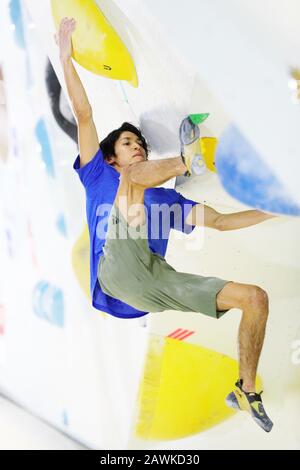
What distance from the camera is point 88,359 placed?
261cm

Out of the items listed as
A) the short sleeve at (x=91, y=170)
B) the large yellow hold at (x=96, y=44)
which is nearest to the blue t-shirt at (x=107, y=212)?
the short sleeve at (x=91, y=170)

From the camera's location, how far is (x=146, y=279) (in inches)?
86.2

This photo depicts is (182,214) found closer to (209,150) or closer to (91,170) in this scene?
(209,150)

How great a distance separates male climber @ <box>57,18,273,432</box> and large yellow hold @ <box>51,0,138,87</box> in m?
0.04

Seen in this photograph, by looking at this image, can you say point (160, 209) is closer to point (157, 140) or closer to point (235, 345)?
point (157, 140)

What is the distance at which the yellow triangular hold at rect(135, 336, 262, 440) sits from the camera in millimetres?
2189

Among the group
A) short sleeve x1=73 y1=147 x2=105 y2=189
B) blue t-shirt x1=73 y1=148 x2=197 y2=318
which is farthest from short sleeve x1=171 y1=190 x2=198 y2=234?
short sleeve x1=73 y1=147 x2=105 y2=189

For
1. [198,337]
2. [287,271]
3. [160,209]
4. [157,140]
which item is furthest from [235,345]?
[157,140]

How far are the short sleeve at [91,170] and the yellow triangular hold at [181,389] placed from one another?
617 mm

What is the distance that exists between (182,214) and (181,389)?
64 cm

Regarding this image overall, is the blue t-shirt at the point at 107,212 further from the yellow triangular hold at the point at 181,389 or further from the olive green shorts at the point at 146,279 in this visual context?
the yellow triangular hold at the point at 181,389

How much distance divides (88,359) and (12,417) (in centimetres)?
82

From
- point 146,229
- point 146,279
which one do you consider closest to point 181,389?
point 146,279

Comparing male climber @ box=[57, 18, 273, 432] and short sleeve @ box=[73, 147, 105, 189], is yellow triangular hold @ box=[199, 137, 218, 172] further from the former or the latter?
short sleeve @ box=[73, 147, 105, 189]
